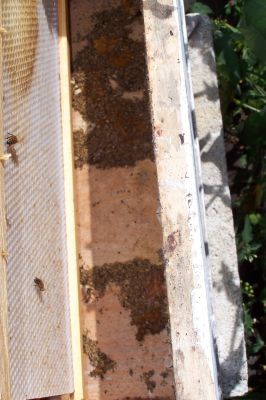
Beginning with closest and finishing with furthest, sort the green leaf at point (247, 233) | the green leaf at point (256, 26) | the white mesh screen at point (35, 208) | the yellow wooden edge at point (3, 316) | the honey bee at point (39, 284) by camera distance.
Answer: the yellow wooden edge at point (3, 316)
the white mesh screen at point (35, 208)
the honey bee at point (39, 284)
the green leaf at point (256, 26)
the green leaf at point (247, 233)

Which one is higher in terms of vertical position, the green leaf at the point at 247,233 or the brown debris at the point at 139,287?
the green leaf at the point at 247,233

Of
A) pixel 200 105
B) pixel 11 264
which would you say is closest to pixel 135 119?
pixel 200 105

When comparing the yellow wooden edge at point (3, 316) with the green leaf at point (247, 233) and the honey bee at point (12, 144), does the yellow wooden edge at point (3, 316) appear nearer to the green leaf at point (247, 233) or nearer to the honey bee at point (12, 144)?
the honey bee at point (12, 144)

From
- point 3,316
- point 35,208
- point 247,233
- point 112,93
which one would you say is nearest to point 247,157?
point 247,233

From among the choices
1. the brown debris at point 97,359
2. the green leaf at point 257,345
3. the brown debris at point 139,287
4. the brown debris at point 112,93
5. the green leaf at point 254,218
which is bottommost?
the green leaf at point 257,345

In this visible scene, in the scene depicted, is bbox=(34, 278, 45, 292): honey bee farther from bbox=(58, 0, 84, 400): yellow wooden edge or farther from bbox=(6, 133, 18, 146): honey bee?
bbox=(6, 133, 18, 146): honey bee

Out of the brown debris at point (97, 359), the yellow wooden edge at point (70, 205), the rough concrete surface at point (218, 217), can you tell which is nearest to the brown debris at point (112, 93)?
the yellow wooden edge at point (70, 205)

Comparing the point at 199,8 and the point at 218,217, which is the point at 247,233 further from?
the point at 199,8
